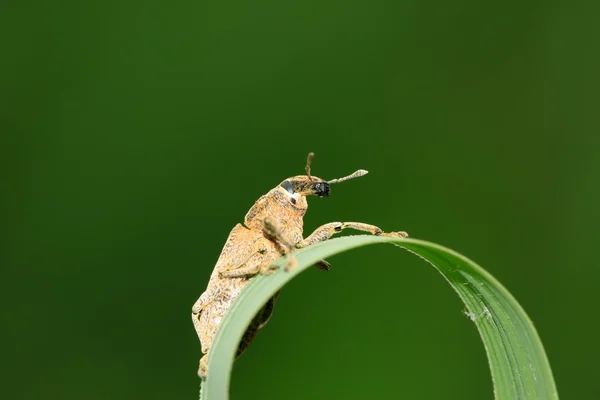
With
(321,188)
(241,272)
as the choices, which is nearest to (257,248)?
(241,272)

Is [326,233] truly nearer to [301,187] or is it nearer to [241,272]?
[301,187]

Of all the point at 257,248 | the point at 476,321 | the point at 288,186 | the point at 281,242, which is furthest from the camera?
the point at 288,186

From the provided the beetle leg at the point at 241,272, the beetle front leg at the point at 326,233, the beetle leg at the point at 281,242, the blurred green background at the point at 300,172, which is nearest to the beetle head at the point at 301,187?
the beetle front leg at the point at 326,233

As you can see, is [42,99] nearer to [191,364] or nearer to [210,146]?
[210,146]

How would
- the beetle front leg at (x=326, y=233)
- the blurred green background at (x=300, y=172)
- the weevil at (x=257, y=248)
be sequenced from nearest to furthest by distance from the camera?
the weevil at (x=257, y=248) < the beetle front leg at (x=326, y=233) < the blurred green background at (x=300, y=172)

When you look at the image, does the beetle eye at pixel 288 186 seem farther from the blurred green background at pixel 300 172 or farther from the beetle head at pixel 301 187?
the blurred green background at pixel 300 172

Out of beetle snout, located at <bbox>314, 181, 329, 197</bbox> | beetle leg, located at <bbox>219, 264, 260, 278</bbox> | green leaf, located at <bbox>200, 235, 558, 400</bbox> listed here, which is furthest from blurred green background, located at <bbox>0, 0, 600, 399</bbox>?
green leaf, located at <bbox>200, 235, 558, 400</bbox>
